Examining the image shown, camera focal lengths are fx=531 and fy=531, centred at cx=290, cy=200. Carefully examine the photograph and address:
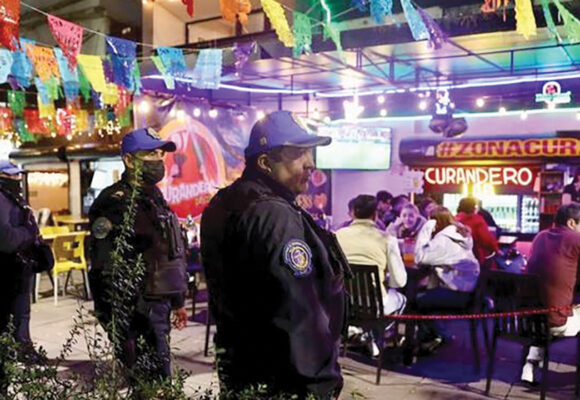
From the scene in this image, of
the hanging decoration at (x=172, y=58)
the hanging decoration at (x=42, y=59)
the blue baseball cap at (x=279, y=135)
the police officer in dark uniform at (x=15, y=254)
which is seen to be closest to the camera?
the blue baseball cap at (x=279, y=135)

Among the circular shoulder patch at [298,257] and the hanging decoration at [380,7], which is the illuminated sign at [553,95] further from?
the circular shoulder patch at [298,257]

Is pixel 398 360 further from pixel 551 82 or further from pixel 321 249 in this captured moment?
pixel 551 82

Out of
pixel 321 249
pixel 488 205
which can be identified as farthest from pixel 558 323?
pixel 488 205

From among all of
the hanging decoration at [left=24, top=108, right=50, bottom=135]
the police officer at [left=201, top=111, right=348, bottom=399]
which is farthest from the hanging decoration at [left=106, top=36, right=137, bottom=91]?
the hanging decoration at [left=24, top=108, right=50, bottom=135]

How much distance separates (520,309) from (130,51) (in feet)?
18.5

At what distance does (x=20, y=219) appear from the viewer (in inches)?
182

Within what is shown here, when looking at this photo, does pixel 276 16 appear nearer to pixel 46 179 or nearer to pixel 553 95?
pixel 553 95

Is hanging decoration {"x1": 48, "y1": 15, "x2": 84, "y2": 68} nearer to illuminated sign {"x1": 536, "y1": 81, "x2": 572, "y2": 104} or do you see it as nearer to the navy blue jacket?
the navy blue jacket

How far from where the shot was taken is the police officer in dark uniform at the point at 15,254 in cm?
426

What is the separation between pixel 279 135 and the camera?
7.10 ft

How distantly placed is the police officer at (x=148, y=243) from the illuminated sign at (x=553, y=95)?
7.78m

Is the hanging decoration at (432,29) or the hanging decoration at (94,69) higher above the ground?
the hanging decoration at (432,29)

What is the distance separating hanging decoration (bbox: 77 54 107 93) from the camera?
7238 millimetres

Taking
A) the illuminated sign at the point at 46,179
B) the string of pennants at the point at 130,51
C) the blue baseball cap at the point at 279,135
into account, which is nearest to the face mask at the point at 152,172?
the blue baseball cap at the point at 279,135
